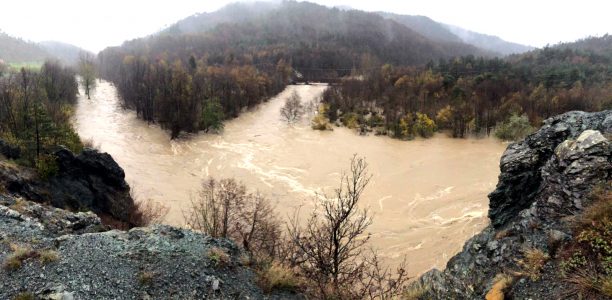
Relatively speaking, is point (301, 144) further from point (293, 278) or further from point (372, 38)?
point (372, 38)

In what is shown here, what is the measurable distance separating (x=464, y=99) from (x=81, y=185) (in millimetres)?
60254

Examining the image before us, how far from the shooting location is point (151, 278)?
9.22 m

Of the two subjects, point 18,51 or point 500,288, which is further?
point 18,51

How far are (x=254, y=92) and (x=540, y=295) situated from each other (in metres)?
67.6

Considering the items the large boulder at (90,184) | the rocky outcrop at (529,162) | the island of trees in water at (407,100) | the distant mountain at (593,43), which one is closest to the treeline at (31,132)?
the large boulder at (90,184)

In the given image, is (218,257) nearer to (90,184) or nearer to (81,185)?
(81,185)

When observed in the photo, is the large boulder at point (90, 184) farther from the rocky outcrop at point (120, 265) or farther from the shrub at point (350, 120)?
the shrub at point (350, 120)

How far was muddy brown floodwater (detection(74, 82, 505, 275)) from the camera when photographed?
23750 millimetres

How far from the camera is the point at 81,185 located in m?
22.2

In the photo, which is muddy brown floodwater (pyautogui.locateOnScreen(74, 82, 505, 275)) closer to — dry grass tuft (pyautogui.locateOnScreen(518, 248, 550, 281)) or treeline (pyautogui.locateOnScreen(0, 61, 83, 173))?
treeline (pyautogui.locateOnScreen(0, 61, 83, 173))

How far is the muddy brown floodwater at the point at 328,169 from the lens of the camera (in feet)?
77.9

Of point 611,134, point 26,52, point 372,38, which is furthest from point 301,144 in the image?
point 26,52

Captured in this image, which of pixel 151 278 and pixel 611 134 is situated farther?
pixel 611 134

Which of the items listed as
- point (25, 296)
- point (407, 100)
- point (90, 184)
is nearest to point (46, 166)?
point (90, 184)
